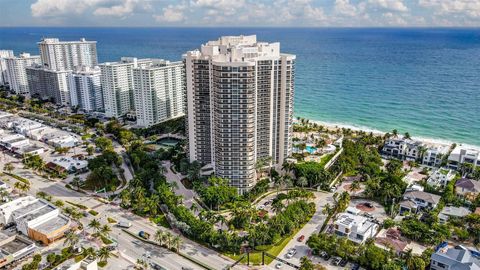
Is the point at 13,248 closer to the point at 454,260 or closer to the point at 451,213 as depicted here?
the point at 454,260

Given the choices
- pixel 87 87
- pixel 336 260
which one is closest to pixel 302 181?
pixel 336 260

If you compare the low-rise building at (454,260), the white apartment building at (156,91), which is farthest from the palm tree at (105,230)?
the white apartment building at (156,91)

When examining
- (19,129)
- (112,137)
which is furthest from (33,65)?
(112,137)

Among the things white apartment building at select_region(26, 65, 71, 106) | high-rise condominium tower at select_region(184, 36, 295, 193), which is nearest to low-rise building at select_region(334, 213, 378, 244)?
high-rise condominium tower at select_region(184, 36, 295, 193)

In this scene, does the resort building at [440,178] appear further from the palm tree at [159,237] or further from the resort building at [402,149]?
the palm tree at [159,237]

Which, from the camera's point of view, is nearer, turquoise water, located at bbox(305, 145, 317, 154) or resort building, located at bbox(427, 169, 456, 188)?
resort building, located at bbox(427, 169, 456, 188)

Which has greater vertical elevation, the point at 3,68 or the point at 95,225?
the point at 3,68

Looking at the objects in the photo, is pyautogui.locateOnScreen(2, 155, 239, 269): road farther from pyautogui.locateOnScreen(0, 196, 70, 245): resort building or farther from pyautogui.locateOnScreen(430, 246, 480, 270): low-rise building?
pyautogui.locateOnScreen(430, 246, 480, 270): low-rise building
